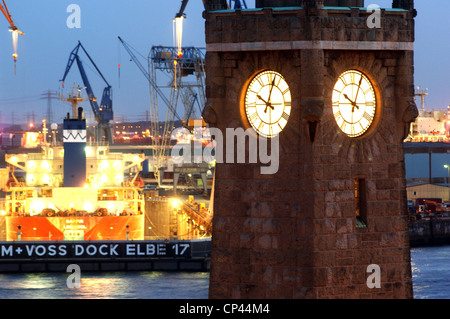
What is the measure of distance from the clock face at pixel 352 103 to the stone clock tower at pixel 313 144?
3 centimetres

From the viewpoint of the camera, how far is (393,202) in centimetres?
2141

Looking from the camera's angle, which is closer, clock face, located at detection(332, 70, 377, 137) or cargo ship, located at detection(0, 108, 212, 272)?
clock face, located at detection(332, 70, 377, 137)

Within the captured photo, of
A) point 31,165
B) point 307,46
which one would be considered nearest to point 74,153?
point 31,165

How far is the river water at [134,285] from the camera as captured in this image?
217 ft

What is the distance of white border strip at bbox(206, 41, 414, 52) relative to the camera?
2036 cm

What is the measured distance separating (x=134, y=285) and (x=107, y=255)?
1060 centimetres

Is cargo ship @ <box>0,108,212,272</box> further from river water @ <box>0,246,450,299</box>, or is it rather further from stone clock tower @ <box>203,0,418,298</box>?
stone clock tower @ <box>203,0,418,298</box>

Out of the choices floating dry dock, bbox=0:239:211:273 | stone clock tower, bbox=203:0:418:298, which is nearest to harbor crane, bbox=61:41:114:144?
floating dry dock, bbox=0:239:211:273

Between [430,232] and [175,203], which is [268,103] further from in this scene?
[430,232]

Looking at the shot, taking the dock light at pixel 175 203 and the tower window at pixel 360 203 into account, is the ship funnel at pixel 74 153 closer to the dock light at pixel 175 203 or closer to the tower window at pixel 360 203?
the dock light at pixel 175 203

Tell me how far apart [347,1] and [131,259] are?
62624 mm

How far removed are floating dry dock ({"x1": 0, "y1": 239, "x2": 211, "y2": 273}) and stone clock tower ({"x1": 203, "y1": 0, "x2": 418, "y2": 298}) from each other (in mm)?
59699

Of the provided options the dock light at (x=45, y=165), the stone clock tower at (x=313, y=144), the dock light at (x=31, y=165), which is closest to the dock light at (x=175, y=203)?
the dock light at (x=45, y=165)
